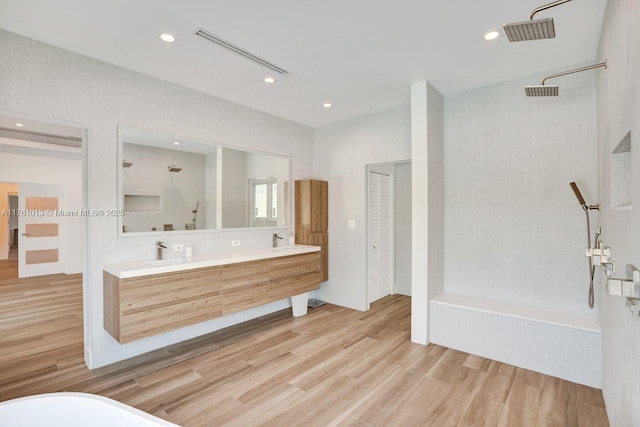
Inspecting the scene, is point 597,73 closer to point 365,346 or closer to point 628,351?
point 628,351

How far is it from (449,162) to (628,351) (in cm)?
258

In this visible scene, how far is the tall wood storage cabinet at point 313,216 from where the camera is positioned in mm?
4625

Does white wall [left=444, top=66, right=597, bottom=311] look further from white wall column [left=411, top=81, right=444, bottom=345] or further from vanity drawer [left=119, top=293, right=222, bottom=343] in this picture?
vanity drawer [left=119, top=293, right=222, bottom=343]

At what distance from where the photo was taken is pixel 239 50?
270cm

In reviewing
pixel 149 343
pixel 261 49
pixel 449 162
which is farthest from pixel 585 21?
pixel 149 343

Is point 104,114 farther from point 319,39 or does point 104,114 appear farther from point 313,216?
point 313,216

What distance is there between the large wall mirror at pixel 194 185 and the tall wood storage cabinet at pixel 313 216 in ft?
0.65

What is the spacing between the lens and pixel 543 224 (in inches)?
121

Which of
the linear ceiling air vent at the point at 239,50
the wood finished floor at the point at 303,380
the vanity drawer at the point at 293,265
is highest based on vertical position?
the linear ceiling air vent at the point at 239,50

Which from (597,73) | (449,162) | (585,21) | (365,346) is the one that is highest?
(585,21)

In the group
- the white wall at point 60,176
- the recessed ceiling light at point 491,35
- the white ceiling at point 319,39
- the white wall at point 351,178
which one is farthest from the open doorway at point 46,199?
the recessed ceiling light at point 491,35

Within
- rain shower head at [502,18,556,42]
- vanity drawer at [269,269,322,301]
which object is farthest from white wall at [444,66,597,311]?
vanity drawer at [269,269,322,301]

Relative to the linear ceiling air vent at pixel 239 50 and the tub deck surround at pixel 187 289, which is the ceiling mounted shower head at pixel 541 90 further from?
the tub deck surround at pixel 187 289

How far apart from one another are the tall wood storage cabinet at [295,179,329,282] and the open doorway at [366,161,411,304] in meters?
0.72
